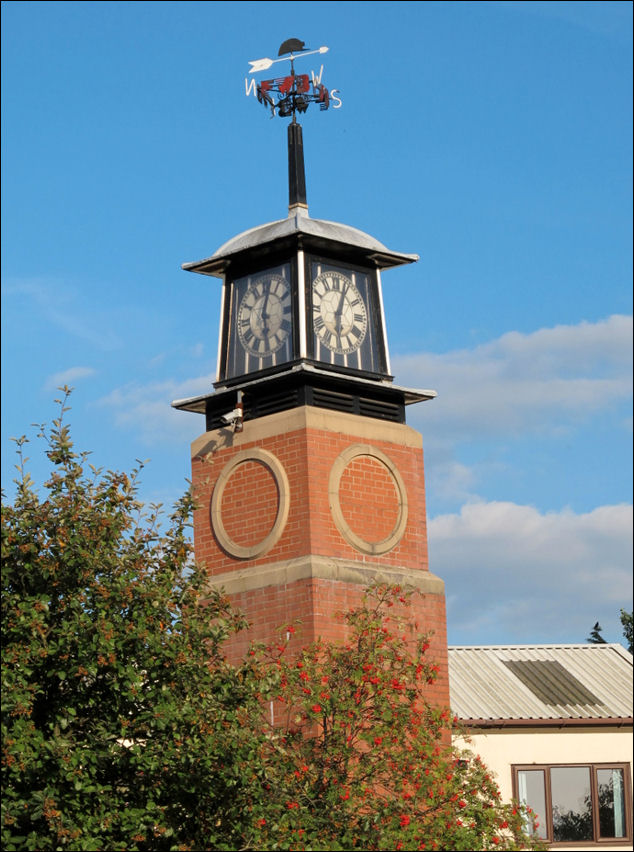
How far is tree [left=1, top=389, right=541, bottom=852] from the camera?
17578mm

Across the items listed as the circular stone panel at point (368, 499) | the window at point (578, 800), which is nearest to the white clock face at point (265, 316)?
the circular stone panel at point (368, 499)

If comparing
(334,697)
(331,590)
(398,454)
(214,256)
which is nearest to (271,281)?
(214,256)

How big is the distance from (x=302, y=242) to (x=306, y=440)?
3507 millimetres

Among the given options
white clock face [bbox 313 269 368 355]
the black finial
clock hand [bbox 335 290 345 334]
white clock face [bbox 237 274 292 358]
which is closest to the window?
white clock face [bbox 313 269 368 355]

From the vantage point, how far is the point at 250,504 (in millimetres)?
27984

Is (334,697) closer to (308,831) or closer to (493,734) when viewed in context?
(308,831)

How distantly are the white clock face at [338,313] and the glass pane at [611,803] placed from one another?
1102 centimetres

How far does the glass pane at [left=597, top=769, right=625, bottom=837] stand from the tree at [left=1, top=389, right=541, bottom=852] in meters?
12.8

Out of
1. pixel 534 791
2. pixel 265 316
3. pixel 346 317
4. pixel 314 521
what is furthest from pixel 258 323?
pixel 534 791

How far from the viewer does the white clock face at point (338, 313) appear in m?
28.3

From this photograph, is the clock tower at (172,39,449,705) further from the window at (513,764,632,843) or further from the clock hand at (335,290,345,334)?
the window at (513,764,632,843)

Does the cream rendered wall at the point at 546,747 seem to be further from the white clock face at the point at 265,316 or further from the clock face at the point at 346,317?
the white clock face at the point at 265,316

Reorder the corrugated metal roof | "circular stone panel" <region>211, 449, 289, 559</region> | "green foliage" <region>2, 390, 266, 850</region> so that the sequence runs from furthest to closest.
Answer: the corrugated metal roof < "circular stone panel" <region>211, 449, 289, 559</region> < "green foliage" <region>2, 390, 266, 850</region>

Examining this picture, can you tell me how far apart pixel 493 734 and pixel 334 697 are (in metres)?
11.7
